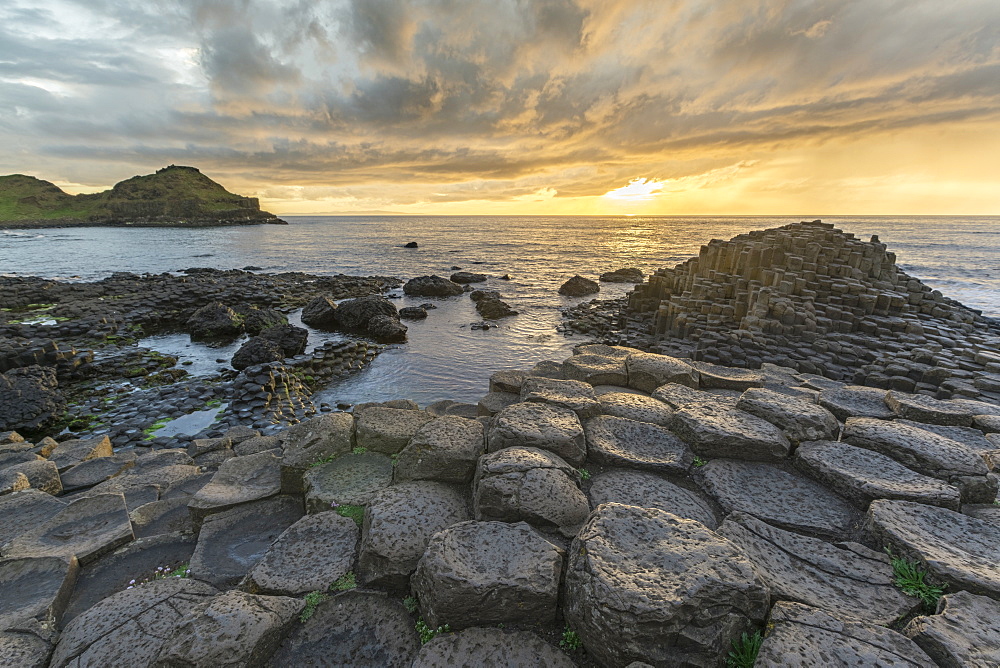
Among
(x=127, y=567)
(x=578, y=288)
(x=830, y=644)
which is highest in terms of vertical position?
(x=830, y=644)

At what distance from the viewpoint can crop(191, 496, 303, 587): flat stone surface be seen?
4.33 metres

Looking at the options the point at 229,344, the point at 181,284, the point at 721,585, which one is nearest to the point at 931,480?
the point at 721,585

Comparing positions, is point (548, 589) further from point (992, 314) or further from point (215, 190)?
point (215, 190)

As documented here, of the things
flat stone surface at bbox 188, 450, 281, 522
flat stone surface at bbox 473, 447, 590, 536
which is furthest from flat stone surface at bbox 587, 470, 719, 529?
flat stone surface at bbox 188, 450, 281, 522

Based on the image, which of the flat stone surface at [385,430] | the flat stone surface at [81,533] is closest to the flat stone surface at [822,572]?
the flat stone surface at [385,430]

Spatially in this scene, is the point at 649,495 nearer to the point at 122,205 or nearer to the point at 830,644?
the point at 830,644

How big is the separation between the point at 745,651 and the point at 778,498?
217cm

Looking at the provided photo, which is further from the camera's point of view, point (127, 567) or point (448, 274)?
point (448, 274)

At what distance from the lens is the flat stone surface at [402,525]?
376cm

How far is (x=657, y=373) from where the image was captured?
7.66m

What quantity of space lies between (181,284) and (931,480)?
45.5 m

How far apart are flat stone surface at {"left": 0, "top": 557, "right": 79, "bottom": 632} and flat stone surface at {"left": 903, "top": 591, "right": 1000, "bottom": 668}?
7.46m

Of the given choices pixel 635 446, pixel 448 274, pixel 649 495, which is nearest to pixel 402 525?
pixel 649 495

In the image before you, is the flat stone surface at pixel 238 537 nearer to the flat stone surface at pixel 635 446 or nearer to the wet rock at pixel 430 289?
the flat stone surface at pixel 635 446
